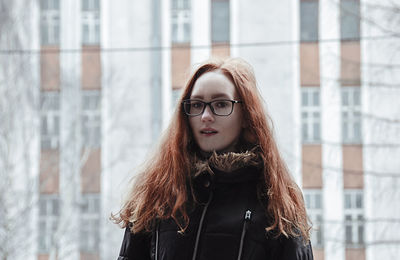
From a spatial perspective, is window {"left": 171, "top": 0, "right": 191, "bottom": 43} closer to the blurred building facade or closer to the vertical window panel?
the blurred building facade

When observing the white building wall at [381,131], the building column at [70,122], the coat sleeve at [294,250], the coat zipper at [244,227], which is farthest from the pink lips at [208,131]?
the building column at [70,122]

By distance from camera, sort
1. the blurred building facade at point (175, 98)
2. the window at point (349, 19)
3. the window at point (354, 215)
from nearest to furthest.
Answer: the window at point (349, 19)
the blurred building facade at point (175, 98)
the window at point (354, 215)

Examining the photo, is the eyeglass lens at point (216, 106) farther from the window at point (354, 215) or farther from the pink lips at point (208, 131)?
the window at point (354, 215)

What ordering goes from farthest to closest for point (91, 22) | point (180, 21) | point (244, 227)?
point (91, 22)
point (180, 21)
point (244, 227)

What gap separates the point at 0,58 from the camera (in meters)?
10.2

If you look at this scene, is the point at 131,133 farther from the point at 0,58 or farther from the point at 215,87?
the point at 215,87

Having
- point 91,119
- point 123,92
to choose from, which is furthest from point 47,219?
point 123,92

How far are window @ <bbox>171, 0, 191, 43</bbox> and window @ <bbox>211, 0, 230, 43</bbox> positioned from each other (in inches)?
16.7

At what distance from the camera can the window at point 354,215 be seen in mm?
9469

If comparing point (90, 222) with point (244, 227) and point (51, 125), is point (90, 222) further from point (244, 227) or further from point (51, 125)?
point (244, 227)

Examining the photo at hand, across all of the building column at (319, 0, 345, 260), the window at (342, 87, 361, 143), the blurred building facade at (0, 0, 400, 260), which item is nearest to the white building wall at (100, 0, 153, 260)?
the blurred building facade at (0, 0, 400, 260)

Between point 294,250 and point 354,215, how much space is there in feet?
28.3

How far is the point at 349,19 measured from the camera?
8.97 m

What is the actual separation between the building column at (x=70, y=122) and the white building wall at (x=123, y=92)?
0.45m
